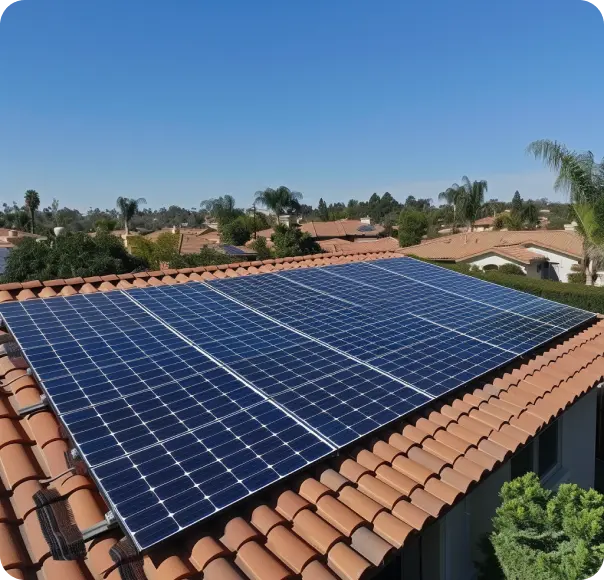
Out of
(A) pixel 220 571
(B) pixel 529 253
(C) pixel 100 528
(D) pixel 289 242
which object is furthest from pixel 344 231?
(A) pixel 220 571

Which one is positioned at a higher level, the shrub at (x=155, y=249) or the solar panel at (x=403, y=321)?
the solar panel at (x=403, y=321)

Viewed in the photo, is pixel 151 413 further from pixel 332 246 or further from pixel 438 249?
pixel 332 246

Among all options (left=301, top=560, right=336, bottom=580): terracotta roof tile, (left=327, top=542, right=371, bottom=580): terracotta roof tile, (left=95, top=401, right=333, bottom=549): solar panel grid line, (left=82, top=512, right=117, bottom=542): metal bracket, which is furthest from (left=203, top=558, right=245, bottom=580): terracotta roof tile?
(left=82, top=512, right=117, bottom=542): metal bracket

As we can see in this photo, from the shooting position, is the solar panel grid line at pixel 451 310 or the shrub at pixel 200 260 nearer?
the solar panel grid line at pixel 451 310

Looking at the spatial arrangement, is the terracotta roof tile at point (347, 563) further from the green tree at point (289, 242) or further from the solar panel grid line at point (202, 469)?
the green tree at point (289, 242)

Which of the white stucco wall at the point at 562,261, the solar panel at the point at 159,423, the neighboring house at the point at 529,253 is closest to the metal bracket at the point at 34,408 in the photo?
the solar panel at the point at 159,423

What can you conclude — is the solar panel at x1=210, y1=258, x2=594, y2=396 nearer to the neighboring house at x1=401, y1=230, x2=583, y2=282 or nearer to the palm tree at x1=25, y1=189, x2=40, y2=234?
the neighboring house at x1=401, y1=230, x2=583, y2=282

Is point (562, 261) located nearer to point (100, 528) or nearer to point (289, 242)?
point (289, 242)
